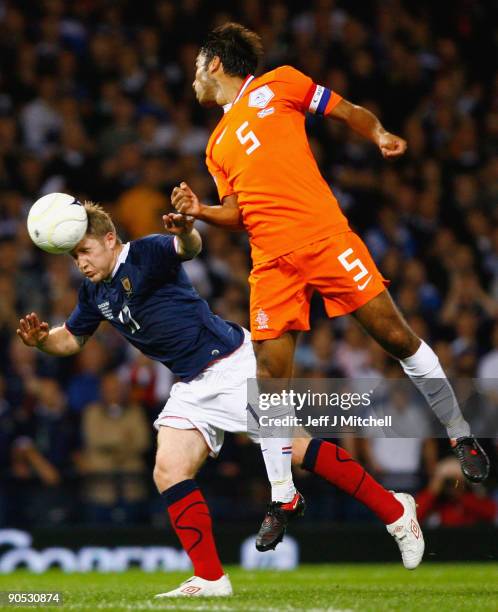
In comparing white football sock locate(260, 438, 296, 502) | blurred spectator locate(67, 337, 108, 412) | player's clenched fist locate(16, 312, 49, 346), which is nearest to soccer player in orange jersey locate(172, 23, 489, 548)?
white football sock locate(260, 438, 296, 502)

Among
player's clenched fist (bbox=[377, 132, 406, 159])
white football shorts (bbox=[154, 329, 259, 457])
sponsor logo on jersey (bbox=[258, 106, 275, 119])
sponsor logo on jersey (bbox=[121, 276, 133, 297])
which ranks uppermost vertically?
sponsor logo on jersey (bbox=[258, 106, 275, 119])

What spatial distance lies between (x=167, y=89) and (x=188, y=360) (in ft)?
27.4

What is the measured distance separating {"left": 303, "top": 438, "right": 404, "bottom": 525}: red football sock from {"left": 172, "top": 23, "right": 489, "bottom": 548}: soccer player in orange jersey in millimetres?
615

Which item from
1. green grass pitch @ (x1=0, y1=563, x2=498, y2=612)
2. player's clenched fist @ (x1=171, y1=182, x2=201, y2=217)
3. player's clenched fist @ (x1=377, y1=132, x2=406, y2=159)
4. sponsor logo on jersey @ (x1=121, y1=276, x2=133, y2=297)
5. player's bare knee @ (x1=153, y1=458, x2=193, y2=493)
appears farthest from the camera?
sponsor logo on jersey @ (x1=121, y1=276, x2=133, y2=297)

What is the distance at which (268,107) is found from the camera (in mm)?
7188

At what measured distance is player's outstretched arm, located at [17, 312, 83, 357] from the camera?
7.70 meters

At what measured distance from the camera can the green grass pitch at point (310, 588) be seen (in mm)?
6332

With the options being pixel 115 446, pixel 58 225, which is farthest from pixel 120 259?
pixel 115 446

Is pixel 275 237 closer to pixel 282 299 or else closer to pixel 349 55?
pixel 282 299

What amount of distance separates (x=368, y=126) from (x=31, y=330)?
2.46 metres

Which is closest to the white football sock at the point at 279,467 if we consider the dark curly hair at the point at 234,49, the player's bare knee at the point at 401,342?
the player's bare knee at the point at 401,342

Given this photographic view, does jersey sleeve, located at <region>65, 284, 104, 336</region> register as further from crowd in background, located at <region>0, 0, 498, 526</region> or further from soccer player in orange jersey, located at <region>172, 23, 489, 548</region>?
crowd in background, located at <region>0, 0, 498, 526</region>

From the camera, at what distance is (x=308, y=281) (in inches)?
277

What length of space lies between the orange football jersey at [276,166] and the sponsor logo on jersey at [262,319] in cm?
30
